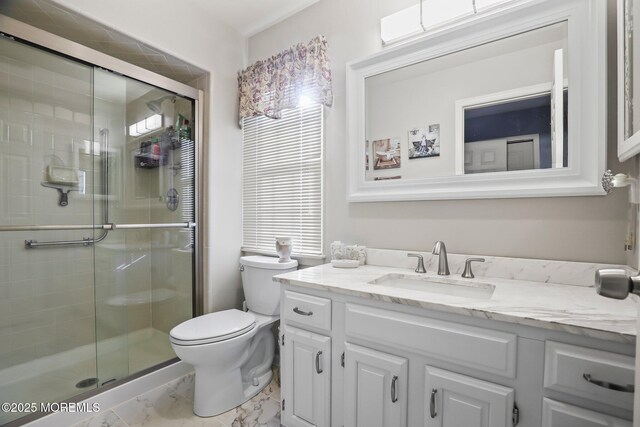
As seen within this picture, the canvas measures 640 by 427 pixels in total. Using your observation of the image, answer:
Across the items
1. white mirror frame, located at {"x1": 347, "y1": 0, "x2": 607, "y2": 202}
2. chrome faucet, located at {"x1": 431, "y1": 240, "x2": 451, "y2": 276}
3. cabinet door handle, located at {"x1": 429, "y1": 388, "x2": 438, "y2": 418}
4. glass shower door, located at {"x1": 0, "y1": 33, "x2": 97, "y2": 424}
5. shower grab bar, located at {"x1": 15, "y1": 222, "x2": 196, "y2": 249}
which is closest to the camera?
cabinet door handle, located at {"x1": 429, "y1": 388, "x2": 438, "y2": 418}

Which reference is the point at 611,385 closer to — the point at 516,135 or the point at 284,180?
the point at 516,135

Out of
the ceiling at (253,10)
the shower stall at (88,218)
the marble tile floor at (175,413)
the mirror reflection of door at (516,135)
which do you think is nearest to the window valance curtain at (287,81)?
the ceiling at (253,10)

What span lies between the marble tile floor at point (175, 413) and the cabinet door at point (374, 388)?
62 cm

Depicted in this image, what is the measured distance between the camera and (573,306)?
91 cm

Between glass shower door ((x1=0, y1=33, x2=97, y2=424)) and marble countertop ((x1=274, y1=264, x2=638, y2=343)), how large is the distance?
1.62 m

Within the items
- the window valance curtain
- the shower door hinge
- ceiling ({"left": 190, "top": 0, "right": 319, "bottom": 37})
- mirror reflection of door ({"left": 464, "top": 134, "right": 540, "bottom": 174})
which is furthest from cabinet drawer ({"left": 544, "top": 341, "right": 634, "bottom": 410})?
ceiling ({"left": 190, "top": 0, "right": 319, "bottom": 37})

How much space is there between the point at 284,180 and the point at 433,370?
4.97 feet

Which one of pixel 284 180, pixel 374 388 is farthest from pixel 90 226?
pixel 374 388

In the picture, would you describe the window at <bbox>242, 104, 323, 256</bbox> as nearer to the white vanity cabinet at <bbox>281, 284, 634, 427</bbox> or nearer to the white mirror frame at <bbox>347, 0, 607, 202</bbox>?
the white mirror frame at <bbox>347, 0, 607, 202</bbox>

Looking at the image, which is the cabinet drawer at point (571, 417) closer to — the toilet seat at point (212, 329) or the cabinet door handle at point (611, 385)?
the cabinet door handle at point (611, 385)

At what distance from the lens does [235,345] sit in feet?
5.34

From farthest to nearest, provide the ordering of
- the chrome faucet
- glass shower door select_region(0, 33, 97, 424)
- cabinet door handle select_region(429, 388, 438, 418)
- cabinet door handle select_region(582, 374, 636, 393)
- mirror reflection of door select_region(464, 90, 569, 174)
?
glass shower door select_region(0, 33, 97, 424), the chrome faucet, mirror reflection of door select_region(464, 90, 569, 174), cabinet door handle select_region(429, 388, 438, 418), cabinet door handle select_region(582, 374, 636, 393)

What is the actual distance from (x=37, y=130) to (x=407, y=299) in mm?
2407

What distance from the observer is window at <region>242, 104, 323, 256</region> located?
1.97 metres
